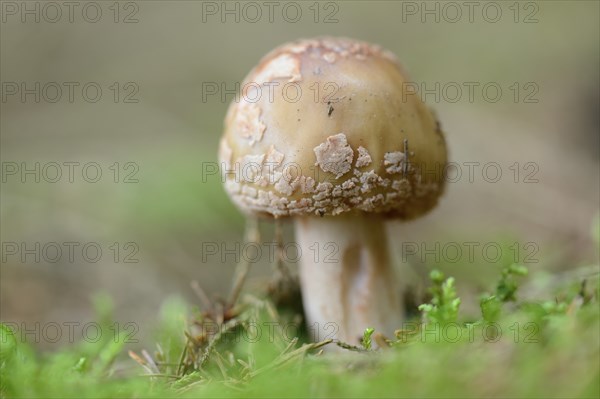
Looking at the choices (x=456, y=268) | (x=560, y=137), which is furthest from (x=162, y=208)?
(x=560, y=137)

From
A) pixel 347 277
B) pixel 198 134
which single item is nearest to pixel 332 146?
pixel 347 277

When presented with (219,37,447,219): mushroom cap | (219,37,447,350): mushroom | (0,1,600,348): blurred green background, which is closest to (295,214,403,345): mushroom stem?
(219,37,447,350): mushroom

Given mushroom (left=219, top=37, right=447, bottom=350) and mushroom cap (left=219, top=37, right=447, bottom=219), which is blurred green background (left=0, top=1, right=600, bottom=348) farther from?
mushroom cap (left=219, top=37, right=447, bottom=219)

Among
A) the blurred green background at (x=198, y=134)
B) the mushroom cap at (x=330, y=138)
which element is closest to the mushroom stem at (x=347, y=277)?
the mushroom cap at (x=330, y=138)

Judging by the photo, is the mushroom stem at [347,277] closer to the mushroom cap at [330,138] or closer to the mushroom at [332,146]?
the mushroom at [332,146]

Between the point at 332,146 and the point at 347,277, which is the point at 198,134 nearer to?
the point at 347,277

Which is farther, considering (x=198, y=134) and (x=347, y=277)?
(x=198, y=134)
